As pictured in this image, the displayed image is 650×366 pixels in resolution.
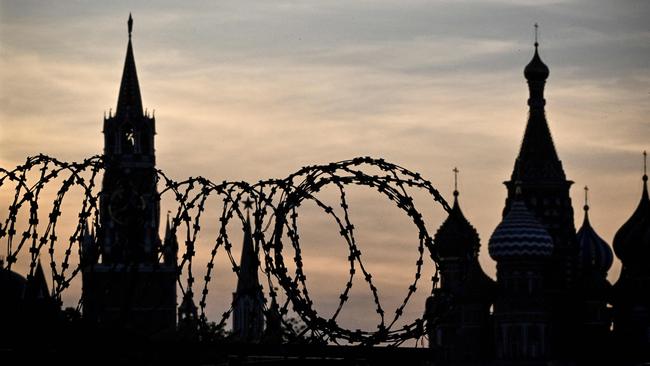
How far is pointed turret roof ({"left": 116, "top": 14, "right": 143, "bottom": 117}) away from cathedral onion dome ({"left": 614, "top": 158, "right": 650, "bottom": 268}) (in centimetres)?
2760

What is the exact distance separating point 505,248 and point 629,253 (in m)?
7.41

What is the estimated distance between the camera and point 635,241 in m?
154

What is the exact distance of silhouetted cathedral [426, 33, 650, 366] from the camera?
154875 mm

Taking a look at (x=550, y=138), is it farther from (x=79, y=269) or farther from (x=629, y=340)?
(x=79, y=269)

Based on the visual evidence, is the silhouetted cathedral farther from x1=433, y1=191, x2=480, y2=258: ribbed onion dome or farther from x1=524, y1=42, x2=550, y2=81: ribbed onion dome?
x1=524, y1=42, x2=550, y2=81: ribbed onion dome

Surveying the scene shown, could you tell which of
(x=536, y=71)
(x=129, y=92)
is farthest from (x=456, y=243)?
(x=129, y=92)

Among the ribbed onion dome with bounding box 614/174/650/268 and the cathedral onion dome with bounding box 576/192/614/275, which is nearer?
Answer: the ribbed onion dome with bounding box 614/174/650/268

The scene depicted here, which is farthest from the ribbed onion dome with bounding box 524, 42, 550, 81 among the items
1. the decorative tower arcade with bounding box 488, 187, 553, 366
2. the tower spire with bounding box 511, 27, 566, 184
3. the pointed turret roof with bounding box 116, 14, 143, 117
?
the pointed turret roof with bounding box 116, 14, 143, 117

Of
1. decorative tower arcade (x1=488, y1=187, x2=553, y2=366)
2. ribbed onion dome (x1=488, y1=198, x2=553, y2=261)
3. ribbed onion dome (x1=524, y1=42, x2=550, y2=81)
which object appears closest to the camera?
decorative tower arcade (x1=488, y1=187, x2=553, y2=366)

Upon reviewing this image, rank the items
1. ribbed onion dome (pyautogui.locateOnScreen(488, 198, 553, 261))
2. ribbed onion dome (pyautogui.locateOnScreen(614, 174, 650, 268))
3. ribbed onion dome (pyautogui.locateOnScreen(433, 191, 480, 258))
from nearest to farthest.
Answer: ribbed onion dome (pyautogui.locateOnScreen(614, 174, 650, 268)) < ribbed onion dome (pyautogui.locateOnScreen(433, 191, 480, 258)) < ribbed onion dome (pyautogui.locateOnScreen(488, 198, 553, 261))

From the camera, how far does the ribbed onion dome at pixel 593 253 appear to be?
6235 inches

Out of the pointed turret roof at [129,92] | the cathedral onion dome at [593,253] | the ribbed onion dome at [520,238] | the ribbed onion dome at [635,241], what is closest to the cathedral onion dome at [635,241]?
the ribbed onion dome at [635,241]

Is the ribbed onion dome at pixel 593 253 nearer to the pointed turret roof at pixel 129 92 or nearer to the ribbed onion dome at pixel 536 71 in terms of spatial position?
the ribbed onion dome at pixel 536 71

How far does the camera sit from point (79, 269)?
36969 millimetres
